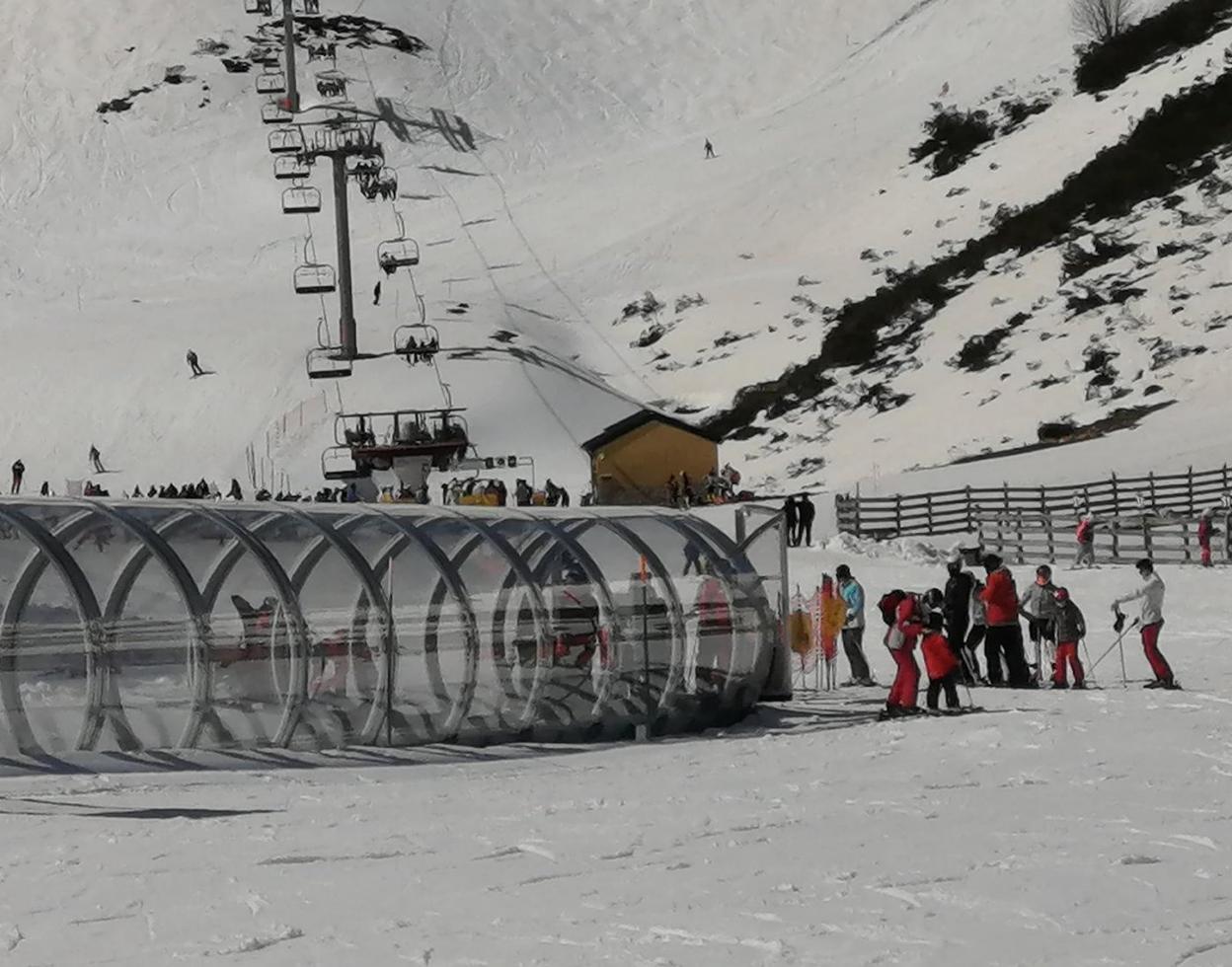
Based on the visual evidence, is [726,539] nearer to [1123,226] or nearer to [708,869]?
[708,869]

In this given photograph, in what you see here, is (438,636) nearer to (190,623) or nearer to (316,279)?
(190,623)

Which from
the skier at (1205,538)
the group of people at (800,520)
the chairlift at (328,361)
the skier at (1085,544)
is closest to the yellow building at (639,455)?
the group of people at (800,520)

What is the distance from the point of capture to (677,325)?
8238cm

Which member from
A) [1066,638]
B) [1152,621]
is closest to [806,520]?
[1066,638]

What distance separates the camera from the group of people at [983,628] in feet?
56.7

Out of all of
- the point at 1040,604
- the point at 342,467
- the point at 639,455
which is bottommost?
the point at 1040,604

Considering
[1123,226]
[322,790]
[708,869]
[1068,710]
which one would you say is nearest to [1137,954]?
[708,869]

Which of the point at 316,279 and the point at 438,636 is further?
the point at 316,279

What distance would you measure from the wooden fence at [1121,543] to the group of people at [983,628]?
14008 millimetres

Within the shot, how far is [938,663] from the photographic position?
680 inches

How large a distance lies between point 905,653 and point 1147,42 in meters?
80.7

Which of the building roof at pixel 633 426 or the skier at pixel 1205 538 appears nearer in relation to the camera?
the skier at pixel 1205 538

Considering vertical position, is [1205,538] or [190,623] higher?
[1205,538]

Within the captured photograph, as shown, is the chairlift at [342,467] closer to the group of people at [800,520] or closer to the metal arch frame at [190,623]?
the group of people at [800,520]
